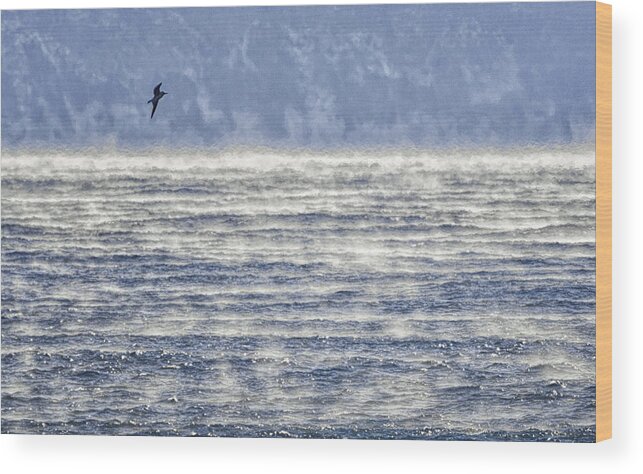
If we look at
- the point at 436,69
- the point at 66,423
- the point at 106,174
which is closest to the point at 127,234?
the point at 106,174

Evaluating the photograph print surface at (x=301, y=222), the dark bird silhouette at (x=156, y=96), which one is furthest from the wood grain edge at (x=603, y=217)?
the dark bird silhouette at (x=156, y=96)

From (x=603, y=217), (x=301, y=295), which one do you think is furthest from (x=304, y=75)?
(x=603, y=217)

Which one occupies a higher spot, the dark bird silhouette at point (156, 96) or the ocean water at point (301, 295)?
the dark bird silhouette at point (156, 96)

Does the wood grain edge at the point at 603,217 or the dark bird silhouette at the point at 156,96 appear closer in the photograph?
the wood grain edge at the point at 603,217

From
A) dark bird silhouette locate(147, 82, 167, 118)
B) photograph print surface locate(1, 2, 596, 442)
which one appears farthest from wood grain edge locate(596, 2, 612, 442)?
dark bird silhouette locate(147, 82, 167, 118)

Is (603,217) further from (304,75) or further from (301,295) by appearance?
(304,75)

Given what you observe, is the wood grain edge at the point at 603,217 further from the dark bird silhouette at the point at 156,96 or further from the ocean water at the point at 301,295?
the dark bird silhouette at the point at 156,96

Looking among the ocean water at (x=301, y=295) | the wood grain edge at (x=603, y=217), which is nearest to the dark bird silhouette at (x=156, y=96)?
the ocean water at (x=301, y=295)
